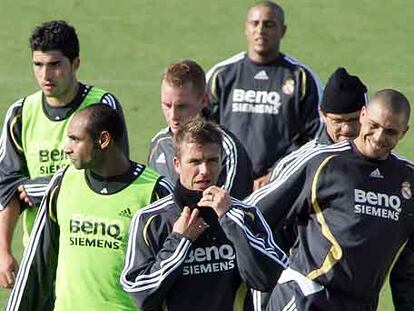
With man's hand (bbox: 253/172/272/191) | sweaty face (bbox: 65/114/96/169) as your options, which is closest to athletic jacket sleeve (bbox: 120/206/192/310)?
sweaty face (bbox: 65/114/96/169)

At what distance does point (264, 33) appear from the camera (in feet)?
40.4

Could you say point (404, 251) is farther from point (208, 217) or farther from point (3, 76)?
point (3, 76)

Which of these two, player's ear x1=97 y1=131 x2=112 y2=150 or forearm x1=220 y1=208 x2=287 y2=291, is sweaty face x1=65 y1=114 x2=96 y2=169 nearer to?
player's ear x1=97 y1=131 x2=112 y2=150

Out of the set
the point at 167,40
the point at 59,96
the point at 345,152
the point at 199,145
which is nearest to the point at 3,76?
the point at 167,40

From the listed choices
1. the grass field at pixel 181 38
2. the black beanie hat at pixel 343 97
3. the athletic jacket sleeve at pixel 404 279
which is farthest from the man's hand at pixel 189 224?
the grass field at pixel 181 38

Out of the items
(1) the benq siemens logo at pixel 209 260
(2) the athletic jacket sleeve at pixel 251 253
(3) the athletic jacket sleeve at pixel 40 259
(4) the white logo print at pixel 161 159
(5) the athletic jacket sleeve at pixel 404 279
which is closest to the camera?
(2) the athletic jacket sleeve at pixel 251 253

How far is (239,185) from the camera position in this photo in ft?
30.1

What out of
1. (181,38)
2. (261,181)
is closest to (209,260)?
(261,181)

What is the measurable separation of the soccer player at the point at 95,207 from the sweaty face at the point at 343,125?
4.99ft

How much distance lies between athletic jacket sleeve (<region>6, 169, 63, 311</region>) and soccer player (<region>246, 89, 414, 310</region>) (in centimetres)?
110

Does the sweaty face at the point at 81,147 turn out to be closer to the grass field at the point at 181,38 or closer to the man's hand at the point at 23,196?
the man's hand at the point at 23,196

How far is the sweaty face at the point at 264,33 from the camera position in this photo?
1232 cm

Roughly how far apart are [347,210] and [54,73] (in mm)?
1914

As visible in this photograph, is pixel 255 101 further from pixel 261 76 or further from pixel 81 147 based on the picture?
pixel 81 147
